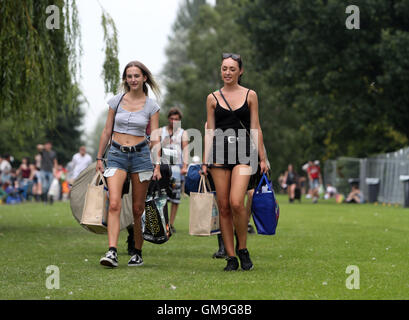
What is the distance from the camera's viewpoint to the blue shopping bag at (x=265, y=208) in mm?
8086

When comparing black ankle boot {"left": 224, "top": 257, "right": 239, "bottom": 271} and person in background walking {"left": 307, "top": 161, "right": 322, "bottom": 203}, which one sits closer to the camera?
black ankle boot {"left": 224, "top": 257, "right": 239, "bottom": 271}

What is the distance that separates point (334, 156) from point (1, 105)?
128 ft

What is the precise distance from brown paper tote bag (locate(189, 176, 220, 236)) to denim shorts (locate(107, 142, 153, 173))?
2.09ft

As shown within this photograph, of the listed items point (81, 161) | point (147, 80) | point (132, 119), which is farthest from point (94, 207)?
point (81, 161)

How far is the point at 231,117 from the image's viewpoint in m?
7.91

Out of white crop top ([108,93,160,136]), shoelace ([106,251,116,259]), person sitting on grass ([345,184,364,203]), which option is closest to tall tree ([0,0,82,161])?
white crop top ([108,93,160,136])

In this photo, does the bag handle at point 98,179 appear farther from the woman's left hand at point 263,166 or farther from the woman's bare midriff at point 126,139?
the woman's left hand at point 263,166

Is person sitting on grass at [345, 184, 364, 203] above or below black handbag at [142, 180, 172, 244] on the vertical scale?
below

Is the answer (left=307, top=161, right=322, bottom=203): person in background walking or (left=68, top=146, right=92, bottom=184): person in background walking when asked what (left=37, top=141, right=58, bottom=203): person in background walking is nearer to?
(left=68, top=146, right=92, bottom=184): person in background walking

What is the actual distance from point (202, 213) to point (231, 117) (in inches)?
42.1

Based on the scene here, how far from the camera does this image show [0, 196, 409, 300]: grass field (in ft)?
21.0

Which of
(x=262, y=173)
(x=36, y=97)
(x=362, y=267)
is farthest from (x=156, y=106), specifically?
(x=36, y=97)

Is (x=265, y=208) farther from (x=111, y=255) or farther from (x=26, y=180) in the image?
(x=26, y=180)

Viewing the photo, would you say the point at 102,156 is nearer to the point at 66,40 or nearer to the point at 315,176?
the point at 66,40
